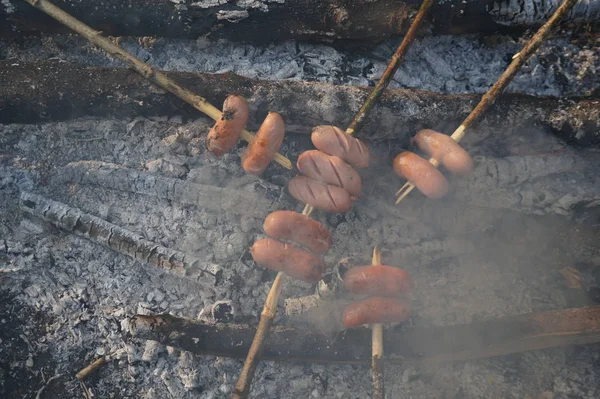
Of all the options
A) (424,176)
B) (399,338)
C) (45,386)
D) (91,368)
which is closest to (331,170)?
(424,176)

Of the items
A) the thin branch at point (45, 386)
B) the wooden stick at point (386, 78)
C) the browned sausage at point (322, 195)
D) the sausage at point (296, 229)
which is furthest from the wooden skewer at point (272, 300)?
the thin branch at point (45, 386)

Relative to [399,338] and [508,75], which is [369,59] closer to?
[508,75]

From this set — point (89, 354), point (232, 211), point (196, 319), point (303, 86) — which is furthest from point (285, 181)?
point (89, 354)

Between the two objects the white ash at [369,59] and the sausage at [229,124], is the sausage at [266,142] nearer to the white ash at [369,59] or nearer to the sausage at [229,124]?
the sausage at [229,124]

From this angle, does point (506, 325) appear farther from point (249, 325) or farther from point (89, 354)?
point (89, 354)

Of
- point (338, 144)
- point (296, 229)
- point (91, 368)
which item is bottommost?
point (91, 368)

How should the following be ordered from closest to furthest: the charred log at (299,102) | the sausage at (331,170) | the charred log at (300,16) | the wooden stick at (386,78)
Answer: the sausage at (331,170) → the wooden stick at (386,78) → the charred log at (299,102) → the charred log at (300,16)

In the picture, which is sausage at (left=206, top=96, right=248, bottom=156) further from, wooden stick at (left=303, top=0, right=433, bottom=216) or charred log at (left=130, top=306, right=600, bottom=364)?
charred log at (left=130, top=306, right=600, bottom=364)
